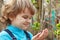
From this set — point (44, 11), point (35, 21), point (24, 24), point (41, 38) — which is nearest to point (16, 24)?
point (24, 24)

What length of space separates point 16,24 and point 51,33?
198 cm

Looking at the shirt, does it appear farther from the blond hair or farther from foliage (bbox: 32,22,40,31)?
foliage (bbox: 32,22,40,31)

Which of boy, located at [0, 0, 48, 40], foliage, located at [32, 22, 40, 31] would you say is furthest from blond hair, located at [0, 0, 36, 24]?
foliage, located at [32, 22, 40, 31]

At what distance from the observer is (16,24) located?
1.72 m

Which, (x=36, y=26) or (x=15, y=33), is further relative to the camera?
(x=36, y=26)

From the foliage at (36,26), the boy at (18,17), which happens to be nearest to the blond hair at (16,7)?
the boy at (18,17)

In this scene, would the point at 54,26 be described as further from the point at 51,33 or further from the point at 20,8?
the point at 20,8

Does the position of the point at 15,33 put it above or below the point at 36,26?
above

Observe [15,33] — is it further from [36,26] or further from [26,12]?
[36,26]

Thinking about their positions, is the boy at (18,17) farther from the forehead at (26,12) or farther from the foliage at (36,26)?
the foliage at (36,26)

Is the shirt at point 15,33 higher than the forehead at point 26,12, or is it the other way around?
the forehead at point 26,12

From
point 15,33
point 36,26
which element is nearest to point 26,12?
point 15,33

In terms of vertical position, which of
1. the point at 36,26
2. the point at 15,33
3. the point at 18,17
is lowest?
the point at 36,26

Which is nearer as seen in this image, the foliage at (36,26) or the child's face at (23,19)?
the child's face at (23,19)
